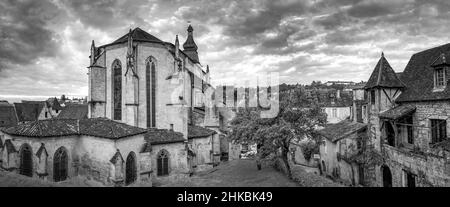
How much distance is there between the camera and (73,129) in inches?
821

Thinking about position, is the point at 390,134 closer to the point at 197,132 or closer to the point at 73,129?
the point at 197,132

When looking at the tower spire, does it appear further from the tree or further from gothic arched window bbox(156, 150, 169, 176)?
the tree

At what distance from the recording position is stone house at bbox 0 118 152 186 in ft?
62.5

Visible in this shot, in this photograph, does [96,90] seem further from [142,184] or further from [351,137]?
[351,137]

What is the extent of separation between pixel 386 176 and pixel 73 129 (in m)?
26.0

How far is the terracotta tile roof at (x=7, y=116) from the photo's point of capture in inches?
1831

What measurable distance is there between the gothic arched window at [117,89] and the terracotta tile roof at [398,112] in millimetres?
24461

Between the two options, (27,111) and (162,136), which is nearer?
(162,136)

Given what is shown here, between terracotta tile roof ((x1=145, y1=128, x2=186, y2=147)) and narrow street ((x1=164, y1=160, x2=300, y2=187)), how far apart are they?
12.9ft

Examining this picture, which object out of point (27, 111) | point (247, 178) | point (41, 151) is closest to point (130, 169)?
point (41, 151)

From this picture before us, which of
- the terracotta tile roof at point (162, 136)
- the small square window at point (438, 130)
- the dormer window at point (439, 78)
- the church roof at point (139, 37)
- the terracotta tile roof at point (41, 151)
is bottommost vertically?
the terracotta tile roof at point (41, 151)

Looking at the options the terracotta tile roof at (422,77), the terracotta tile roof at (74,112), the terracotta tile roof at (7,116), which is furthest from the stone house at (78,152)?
the terracotta tile roof at (7,116)

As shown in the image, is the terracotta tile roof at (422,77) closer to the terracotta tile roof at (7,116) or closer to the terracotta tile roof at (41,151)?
the terracotta tile roof at (41,151)

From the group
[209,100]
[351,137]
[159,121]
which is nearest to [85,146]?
[159,121]
